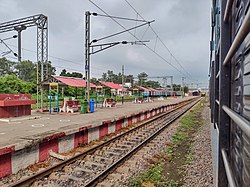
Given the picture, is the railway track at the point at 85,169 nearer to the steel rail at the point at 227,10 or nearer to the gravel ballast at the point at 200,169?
the gravel ballast at the point at 200,169

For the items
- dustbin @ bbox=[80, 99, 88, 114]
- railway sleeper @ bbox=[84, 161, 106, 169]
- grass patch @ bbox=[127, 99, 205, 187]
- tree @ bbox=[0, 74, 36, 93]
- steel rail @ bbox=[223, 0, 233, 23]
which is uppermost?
tree @ bbox=[0, 74, 36, 93]

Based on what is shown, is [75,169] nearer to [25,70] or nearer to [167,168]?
[167,168]

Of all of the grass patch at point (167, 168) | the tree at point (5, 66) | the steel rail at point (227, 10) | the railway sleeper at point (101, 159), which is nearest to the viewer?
the steel rail at point (227, 10)

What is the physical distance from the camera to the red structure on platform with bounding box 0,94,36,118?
10479 mm

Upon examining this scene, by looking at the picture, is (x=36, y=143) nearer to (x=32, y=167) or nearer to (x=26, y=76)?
(x=32, y=167)

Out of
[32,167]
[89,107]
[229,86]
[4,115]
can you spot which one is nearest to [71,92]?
[89,107]

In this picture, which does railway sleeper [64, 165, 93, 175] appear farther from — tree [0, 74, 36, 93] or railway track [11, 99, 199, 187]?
tree [0, 74, 36, 93]

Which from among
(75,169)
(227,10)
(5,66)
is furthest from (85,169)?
(5,66)

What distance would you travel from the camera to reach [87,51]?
49.2ft

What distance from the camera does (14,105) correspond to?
35.6ft

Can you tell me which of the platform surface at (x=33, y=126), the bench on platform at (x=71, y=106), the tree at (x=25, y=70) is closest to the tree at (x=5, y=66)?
the tree at (x=25, y=70)

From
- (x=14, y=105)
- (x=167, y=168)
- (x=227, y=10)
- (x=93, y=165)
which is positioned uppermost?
(x=227, y=10)

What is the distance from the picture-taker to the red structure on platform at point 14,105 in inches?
413

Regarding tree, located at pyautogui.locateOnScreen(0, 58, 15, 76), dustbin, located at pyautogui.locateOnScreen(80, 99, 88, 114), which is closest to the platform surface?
dustbin, located at pyautogui.locateOnScreen(80, 99, 88, 114)
